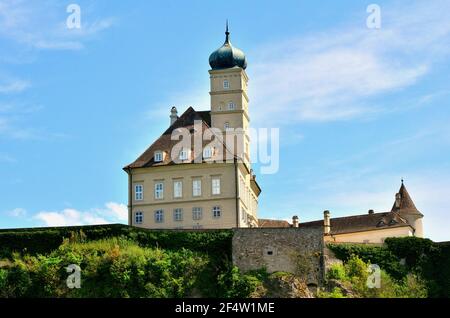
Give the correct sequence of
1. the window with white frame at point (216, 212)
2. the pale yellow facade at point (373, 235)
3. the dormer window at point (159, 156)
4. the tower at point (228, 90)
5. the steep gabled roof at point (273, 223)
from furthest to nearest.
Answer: the steep gabled roof at point (273, 223) < the pale yellow facade at point (373, 235) < the tower at point (228, 90) < the dormer window at point (159, 156) < the window with white frame at point (216, 212)

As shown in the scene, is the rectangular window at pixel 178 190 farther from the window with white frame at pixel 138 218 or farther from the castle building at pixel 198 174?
the window with white frame at pixel 138 218

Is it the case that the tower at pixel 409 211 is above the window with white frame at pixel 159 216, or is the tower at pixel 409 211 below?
above

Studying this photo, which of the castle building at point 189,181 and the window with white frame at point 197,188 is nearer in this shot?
the castle building at point 189,181

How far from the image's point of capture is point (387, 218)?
88.2m

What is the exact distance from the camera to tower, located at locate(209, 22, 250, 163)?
8100cm

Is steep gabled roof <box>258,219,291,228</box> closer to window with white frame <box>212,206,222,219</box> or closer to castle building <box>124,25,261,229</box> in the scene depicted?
castle building <box>124,25,261,229</box>

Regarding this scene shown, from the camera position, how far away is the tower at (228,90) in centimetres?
8100

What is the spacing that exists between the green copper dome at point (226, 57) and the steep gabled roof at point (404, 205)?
17.5 meters

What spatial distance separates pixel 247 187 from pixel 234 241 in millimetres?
12660

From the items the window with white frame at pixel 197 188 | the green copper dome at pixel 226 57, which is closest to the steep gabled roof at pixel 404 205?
the green copper dome at pixel 226 57

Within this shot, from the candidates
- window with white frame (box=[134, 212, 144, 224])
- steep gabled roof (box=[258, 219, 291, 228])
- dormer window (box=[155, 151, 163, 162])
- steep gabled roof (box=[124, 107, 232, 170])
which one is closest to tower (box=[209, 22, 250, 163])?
steep gabled roof (box=[124, 107, 232, 170])

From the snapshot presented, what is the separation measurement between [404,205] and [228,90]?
17.9 m

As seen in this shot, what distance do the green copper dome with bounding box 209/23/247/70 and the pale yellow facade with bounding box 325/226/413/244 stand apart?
15.1 m
